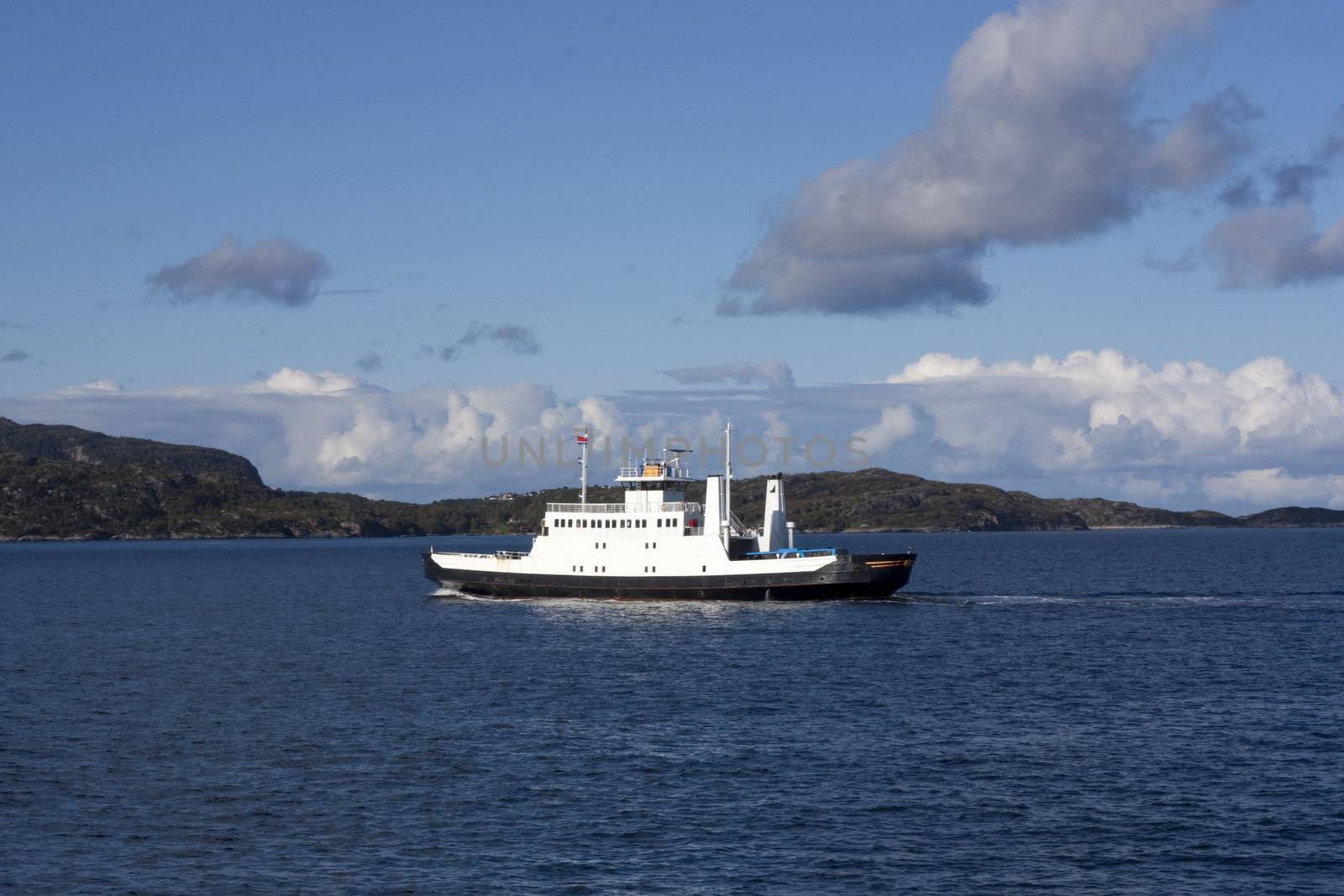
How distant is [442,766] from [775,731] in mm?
13013

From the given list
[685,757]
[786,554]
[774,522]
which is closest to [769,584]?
[786,554]

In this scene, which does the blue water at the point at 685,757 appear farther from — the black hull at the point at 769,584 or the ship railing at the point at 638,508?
the ship railing at the point at 638,508

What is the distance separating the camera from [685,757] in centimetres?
4534

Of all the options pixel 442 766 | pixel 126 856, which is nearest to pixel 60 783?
pixel 126 856

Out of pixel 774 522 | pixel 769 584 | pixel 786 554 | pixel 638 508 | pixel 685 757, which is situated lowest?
pixel 685 757

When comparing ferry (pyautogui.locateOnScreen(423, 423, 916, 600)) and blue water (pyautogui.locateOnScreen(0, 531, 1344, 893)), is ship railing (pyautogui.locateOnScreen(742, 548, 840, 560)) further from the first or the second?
blue water (pyautogui.locateOnScreen(0, 531, 1344, 893))

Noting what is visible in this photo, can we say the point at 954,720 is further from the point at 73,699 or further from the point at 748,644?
the point at 73,699

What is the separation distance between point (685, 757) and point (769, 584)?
49604 mm

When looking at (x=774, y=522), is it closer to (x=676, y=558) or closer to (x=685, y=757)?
(x=676, y=558)

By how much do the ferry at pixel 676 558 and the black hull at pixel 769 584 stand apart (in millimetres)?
62

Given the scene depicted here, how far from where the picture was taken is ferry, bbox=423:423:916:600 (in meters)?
94.7

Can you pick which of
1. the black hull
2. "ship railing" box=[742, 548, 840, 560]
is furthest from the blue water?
"ship railing" box=[742, 548, 840, 560]

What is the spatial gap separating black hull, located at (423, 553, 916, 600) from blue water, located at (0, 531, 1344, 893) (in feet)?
24.3

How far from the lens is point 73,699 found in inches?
2271
